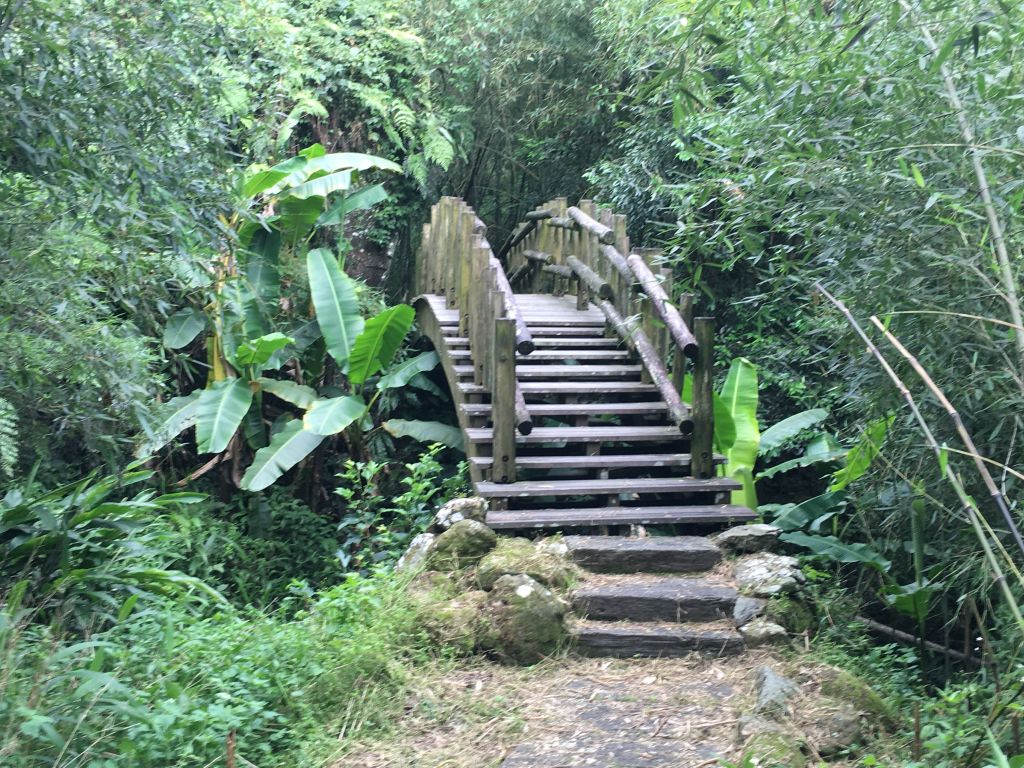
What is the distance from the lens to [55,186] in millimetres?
3607

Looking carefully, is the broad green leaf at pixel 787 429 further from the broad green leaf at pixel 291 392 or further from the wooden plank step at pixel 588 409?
the broad green leaf at pixel 291 392

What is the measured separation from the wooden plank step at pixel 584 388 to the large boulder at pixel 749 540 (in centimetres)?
169

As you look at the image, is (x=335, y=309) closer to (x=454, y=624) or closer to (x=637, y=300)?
(x=637, y=300)

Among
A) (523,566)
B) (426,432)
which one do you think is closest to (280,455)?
(426,432)

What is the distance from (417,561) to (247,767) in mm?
1900

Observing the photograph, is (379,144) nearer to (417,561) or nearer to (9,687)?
(417,561)

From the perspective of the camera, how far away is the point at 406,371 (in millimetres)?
9250

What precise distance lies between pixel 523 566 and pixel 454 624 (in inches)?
23.0

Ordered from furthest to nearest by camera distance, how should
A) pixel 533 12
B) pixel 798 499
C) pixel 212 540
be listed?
pixel 533 12
pixel 798 499
pixel 212 540

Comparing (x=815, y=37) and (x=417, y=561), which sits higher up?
(x=815, y=37)

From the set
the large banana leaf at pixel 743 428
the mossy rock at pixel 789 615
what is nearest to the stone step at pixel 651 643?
the mossy rock at pixel 789 615

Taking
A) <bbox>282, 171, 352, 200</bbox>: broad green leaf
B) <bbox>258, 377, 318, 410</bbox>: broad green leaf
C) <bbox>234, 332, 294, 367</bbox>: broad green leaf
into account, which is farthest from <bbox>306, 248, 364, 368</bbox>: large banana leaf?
<bbox>282, 171, 352, 200</bbox>: broad green leaf

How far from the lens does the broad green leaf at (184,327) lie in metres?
8.39

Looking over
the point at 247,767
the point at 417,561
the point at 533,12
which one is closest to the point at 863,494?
the point at 417,561
